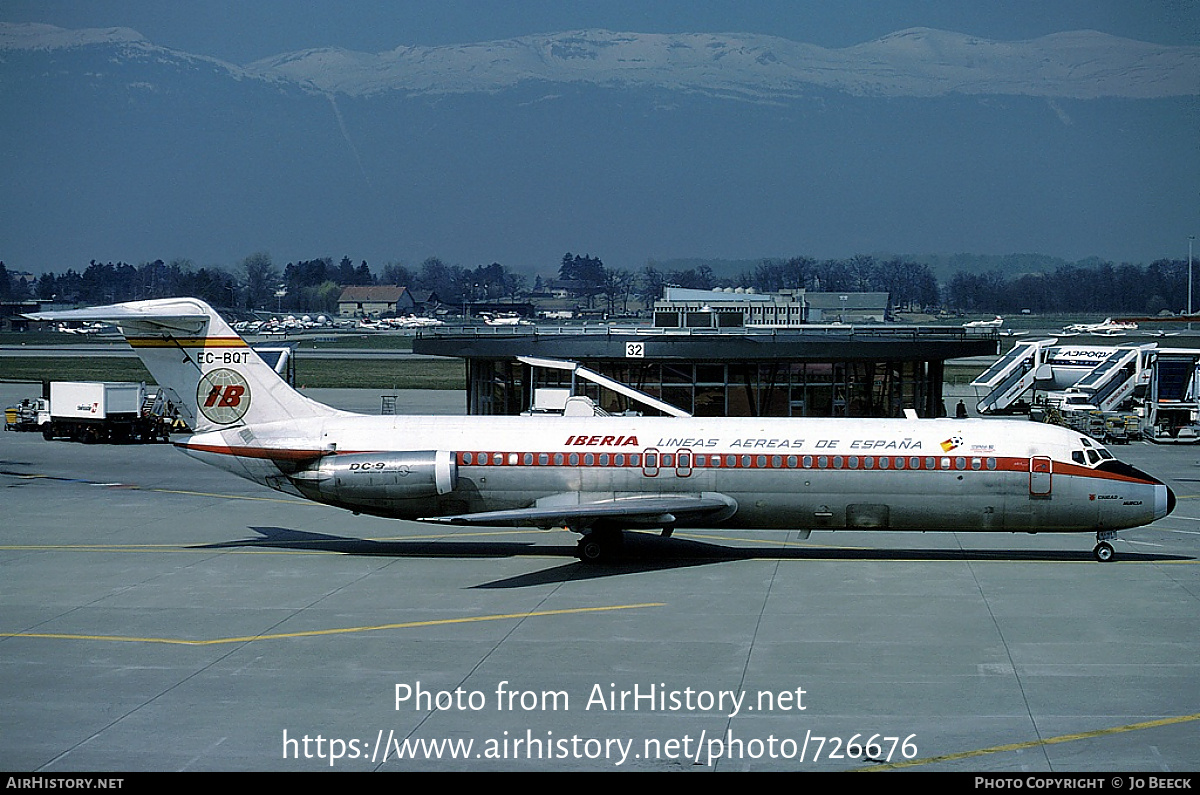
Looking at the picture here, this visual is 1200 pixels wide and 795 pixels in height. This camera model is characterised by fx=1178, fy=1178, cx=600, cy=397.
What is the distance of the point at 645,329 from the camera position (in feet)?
171

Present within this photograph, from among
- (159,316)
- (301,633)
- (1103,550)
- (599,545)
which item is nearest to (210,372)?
(159,316)

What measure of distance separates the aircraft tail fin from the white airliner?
0.27 meters

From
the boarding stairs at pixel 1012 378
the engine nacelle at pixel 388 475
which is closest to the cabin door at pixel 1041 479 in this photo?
the engine nacelle at pixel 388 475

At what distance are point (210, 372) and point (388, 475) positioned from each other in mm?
5824

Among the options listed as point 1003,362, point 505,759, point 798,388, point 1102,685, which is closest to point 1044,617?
point 1102,685

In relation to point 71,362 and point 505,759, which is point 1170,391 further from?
point 71,362

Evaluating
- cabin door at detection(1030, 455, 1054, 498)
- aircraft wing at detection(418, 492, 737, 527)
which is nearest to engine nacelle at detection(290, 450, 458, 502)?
aircraft wing at detection(418, 492, 737, 527)

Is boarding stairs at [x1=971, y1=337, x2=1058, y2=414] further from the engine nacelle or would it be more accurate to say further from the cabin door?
the engine nacelle

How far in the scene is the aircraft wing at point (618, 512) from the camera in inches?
1093

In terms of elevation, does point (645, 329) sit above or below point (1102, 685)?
above

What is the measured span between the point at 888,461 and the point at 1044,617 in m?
6.11

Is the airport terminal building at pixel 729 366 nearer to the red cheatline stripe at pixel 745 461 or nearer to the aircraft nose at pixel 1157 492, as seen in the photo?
the red cheatline stripe at pixel 745 461

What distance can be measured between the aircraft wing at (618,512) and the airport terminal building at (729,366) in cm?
1842

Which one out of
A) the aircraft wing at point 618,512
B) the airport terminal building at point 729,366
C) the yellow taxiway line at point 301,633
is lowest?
the yellow taxiway line at point 301,633
